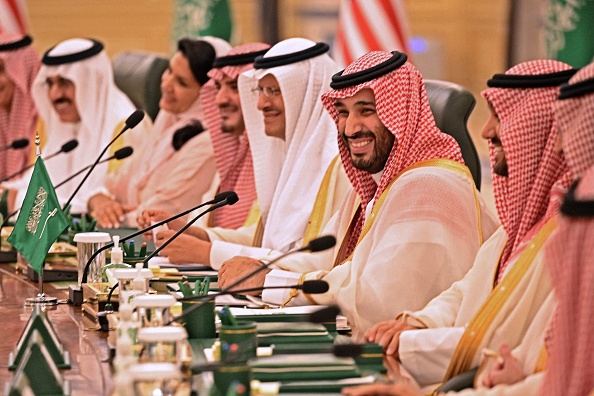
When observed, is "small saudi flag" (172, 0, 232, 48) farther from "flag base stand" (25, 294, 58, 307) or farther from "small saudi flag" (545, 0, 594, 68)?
"flag base stand" (25, 294, 58, 307)

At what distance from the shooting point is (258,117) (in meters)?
5.56

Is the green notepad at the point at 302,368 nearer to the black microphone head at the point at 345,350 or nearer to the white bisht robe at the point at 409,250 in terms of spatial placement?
the black microphone head at the point at 345,350

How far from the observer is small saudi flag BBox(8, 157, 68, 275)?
4301 mm

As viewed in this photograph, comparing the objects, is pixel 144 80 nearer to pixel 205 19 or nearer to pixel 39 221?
pixel 205 19

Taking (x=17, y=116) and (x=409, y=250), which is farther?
(x=17, y=116)

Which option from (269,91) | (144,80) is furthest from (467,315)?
(144,80)

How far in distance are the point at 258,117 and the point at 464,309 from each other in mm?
2098

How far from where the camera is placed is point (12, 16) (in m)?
10.1

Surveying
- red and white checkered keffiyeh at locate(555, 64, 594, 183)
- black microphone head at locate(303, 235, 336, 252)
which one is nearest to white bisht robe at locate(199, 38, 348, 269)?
black microphone head at locate(303, 235, 336, 252)

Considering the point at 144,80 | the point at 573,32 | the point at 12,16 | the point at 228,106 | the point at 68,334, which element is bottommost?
the point at 12,16

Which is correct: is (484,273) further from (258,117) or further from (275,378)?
(258,117)

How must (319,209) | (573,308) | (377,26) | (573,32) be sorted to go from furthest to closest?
(377,26) < (573,32) < (319,209) < (573,308)

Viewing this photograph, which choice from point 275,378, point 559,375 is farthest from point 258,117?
point 559,375

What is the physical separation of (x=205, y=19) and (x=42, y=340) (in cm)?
594
